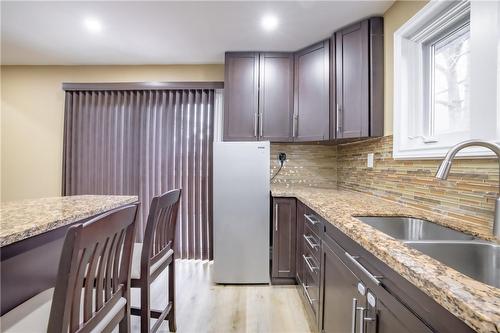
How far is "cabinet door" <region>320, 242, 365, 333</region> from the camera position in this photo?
3.37ft

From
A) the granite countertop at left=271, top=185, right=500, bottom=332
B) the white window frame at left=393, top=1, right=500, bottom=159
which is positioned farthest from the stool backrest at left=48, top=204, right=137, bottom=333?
the white window frame at left=393, top=1, right=500, bottom=159

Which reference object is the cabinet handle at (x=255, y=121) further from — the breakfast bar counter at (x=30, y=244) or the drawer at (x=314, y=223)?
the breakfast bar counter at (x=30, y=244)

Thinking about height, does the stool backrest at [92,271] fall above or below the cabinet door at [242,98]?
below

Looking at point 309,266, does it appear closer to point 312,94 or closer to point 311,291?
point 311,291

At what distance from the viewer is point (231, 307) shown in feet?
6.68

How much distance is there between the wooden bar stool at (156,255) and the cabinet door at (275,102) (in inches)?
56.7

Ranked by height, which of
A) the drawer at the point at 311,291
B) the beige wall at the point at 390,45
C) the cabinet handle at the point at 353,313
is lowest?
the drawer at the point at 311,291

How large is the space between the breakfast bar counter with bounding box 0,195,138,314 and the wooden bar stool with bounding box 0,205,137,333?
7.9 inches

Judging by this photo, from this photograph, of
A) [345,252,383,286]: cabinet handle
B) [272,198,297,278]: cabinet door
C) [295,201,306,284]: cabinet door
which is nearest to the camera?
[345,252,383,286]: cabinet handle

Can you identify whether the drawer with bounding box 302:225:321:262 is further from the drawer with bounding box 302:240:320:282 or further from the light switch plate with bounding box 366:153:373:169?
the light switch plate with bounding box 366:153:373:169

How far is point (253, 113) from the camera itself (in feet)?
8.80

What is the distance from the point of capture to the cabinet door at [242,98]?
2684 millimetres

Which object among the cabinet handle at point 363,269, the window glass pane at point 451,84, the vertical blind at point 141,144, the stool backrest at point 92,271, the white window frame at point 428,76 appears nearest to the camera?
the stool backrest at point 92,271

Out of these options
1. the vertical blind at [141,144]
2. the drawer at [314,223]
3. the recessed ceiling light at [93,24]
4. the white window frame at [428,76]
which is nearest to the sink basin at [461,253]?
the white window frame at [428,76]
